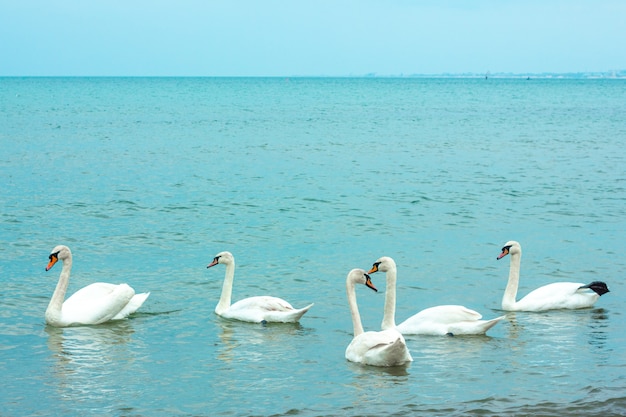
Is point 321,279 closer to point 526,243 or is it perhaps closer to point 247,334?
point 247,334

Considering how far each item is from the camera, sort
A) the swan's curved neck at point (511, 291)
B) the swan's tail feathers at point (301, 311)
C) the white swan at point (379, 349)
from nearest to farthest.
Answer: the white swan at point (379, 349) → the swan's tail feathers at point (301, 311) → the swan's curved neck at point (511, 291)

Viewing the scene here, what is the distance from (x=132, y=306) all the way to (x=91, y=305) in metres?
0.60

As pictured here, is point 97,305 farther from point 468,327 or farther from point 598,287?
point 598,287

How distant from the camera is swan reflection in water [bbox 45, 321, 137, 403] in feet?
30.8

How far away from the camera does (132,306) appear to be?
12.7 m

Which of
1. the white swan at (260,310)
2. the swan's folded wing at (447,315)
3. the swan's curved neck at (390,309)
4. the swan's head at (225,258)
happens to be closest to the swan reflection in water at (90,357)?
the white swan at (260,310)

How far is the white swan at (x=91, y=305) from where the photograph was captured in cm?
1212

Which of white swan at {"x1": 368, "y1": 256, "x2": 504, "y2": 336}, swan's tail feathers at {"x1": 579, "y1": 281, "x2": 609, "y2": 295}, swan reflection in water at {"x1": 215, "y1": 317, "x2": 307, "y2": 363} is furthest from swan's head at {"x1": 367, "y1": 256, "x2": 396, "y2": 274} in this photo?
swan's tail feathers at {"x1": 579, "y1": 281, "x2": 609, "y2": 295}

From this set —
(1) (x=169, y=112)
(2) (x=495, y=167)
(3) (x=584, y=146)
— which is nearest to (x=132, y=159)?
(2) (x=495, y=167)

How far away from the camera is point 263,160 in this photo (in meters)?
34.3

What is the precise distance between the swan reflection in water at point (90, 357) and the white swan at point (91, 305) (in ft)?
0.36

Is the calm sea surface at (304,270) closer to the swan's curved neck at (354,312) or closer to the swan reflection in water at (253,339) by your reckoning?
the swan reflection in water at (253,339)

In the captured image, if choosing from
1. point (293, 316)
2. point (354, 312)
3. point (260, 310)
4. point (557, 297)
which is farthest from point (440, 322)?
point (260, 310)

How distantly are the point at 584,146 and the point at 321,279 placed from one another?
2819 centimetres
